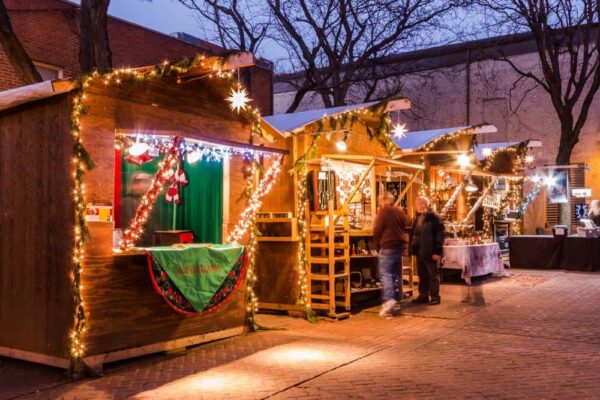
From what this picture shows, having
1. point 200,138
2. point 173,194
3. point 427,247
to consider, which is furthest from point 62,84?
point 427,247

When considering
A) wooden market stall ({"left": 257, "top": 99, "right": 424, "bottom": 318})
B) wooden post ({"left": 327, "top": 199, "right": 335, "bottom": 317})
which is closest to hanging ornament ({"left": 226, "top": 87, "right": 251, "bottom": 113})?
Answer: wooden market stall ({"left": 257, "top": 99, "right": 424, "bottom": 318})

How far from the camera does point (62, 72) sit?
16.8m

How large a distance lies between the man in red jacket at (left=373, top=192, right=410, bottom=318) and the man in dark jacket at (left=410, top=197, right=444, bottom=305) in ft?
3.29

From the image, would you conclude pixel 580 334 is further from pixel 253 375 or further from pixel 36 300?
pixel 36 300

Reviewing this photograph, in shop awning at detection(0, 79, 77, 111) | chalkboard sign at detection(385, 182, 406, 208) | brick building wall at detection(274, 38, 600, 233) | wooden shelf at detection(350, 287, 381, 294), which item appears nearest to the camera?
shop awning at detection(0, 79, 77, 111)

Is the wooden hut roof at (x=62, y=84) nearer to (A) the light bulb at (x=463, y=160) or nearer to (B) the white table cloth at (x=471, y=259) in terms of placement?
(B) the white table cloth at (x=471, y=259)

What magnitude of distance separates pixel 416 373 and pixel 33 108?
4.91 metres

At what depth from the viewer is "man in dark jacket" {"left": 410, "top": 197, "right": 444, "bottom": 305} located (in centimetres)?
1112

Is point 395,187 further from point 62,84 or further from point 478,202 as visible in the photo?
point 62,84

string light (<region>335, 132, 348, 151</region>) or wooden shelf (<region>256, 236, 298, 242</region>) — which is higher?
string light (<region>335, 132, 348, 151</region>)

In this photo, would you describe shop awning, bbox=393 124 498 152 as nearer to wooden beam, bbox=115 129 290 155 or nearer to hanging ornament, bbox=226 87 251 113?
hanging ornament, bbox=226 87 251 113

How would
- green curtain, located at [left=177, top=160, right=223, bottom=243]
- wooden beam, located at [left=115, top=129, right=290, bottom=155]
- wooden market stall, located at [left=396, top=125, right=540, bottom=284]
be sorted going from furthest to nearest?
wooden market stall, located at [left=396, top=125, right=540, bottom=284] → green curtain, located at [left=177, top=160, right=223, bottom=243] → wooden beam, located at [left=115, top=129, right=290, bottom=155]

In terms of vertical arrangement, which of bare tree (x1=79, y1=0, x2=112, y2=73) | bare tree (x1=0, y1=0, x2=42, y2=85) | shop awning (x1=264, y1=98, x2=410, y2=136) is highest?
bare tree (x1=79, y1=0, x2=112, y2=73)

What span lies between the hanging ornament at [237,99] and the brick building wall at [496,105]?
16807mm
